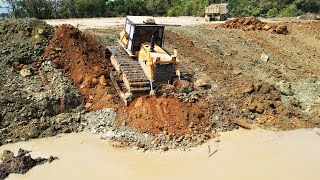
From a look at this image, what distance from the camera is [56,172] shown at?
9.74 metres

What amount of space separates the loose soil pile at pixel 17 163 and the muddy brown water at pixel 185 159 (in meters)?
0.15

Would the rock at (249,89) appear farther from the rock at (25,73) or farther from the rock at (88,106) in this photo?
the rock at (25,73)

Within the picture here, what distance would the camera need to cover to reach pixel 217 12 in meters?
26.1

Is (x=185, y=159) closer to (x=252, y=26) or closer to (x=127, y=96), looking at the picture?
(x=127, y=96)

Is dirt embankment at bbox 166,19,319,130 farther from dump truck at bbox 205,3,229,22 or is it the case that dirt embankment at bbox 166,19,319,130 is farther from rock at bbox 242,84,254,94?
dump truck at bbox 205,3,229,22

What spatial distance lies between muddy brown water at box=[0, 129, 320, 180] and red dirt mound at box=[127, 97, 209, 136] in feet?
2.55

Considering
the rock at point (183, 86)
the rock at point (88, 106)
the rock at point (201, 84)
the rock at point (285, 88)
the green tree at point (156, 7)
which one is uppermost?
the green tree at point (156, 7)

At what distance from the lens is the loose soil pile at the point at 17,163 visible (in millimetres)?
9617

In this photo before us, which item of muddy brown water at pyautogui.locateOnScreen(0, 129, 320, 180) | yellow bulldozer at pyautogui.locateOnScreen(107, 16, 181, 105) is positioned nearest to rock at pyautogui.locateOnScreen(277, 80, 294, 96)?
muddy brown water at pyautogui.locateOnScreen(0, 129, 320, 180)

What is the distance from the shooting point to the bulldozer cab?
517 inches

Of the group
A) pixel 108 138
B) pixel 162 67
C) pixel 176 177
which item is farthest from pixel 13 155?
pixel 162 67

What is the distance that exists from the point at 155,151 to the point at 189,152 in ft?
3.08

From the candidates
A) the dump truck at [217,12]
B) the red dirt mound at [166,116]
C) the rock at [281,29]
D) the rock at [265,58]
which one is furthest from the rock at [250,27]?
the red dirt mound at [166,116]

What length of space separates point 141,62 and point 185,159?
4.23m
